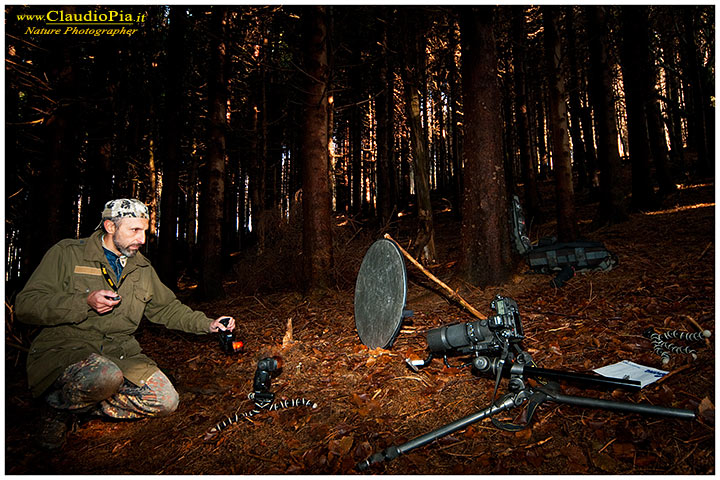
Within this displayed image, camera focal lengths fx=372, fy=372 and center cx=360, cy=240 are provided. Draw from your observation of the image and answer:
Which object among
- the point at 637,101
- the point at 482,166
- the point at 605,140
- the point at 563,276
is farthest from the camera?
the point at 637,101

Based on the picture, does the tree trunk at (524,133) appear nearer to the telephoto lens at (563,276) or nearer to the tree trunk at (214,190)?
the telephoto lens at (563,276)

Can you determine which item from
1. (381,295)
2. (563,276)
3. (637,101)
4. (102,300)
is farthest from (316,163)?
(637,101)

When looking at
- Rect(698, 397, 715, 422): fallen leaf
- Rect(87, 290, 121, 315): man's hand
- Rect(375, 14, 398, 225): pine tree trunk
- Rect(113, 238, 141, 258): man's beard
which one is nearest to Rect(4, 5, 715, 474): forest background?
Rect(698, 397, 715, 422): fallen leaf

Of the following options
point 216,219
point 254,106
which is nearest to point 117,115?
point 254,106

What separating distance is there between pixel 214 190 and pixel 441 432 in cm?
880

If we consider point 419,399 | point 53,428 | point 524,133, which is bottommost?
point 53,428

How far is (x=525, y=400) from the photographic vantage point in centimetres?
263

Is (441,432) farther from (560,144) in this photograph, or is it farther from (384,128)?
(384,128)

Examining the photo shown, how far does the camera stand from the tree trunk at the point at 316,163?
7299 mm

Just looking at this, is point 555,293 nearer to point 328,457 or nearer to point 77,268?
point 328,457

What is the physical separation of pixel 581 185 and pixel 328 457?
76.1 feet

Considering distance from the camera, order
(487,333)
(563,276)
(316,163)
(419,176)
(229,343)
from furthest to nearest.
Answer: (419,176), (316,163), (563,276), (229,343), (487,333)

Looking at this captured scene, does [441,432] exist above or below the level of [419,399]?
above

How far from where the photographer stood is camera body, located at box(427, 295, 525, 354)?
9.11 ft
